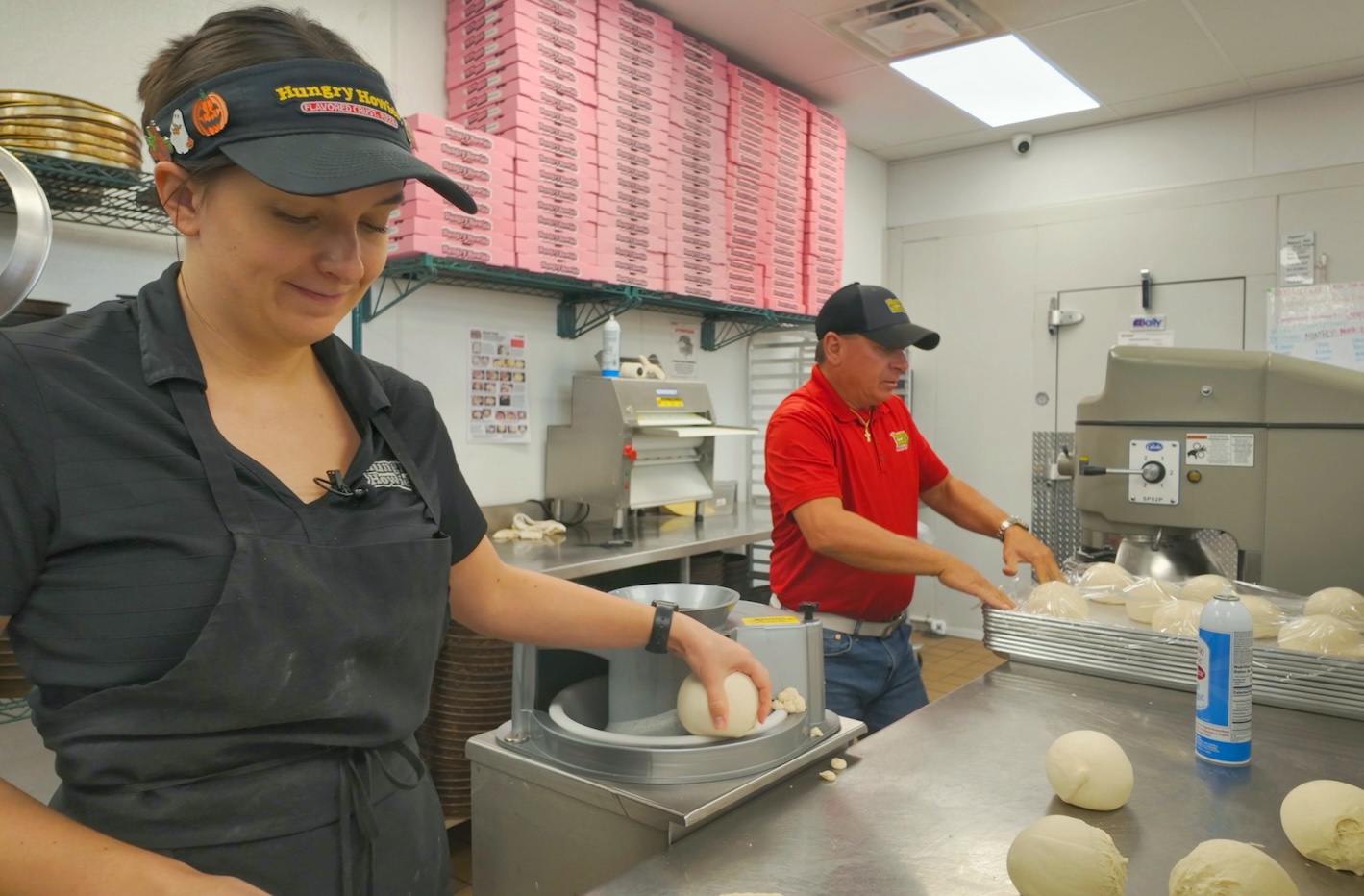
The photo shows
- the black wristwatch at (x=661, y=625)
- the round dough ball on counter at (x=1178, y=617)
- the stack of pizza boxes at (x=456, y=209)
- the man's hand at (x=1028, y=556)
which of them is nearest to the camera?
the black wristwatch at (x=661, y=625)

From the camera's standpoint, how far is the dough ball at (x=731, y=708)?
3.68 feet

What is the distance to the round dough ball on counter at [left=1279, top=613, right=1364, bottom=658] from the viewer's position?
150 cm

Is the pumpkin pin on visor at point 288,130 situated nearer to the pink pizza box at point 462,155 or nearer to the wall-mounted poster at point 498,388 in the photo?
the pink pizza box at point 462,155

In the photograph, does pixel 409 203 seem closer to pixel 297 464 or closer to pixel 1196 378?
pixel 297 464

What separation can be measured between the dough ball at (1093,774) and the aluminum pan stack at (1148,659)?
20.6 inches

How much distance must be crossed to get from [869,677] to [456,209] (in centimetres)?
197

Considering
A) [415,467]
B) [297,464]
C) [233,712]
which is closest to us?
[233,712]

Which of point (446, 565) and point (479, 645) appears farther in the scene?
point (479, 645)

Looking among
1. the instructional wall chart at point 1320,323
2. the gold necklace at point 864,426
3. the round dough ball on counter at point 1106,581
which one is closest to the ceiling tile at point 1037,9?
the instructional wall chart at point 1320,323

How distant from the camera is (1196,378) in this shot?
217 cm

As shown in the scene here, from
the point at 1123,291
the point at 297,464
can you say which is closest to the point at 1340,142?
the point at 1123,291

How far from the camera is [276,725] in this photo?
89 centimetres

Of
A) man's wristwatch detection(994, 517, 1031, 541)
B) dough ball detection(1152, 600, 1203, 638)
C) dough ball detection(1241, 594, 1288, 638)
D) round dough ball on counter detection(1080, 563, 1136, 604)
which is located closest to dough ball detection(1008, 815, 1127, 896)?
dough ball detection(1152, 600, 1203, 638)

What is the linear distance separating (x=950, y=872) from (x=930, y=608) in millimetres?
4790
